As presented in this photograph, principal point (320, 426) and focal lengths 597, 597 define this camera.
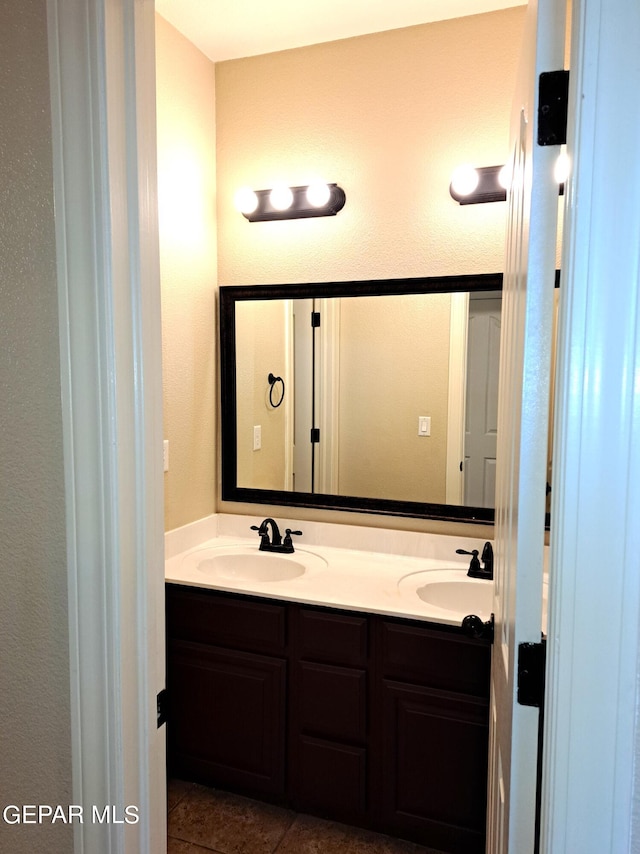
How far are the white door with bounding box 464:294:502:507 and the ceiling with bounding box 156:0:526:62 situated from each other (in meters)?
1.00

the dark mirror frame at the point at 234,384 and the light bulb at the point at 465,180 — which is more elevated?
the light bulb at the point at 465,180

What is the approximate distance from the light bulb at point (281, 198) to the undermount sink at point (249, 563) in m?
1.40

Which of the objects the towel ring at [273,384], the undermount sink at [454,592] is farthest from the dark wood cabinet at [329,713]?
the towel ring at [273,384]

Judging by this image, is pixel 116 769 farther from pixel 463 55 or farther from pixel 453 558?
pixel 463 55

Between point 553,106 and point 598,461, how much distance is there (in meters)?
0.46

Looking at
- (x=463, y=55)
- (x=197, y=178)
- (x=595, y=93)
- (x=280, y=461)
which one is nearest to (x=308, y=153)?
(x=197, y=178)

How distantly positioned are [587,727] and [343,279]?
6.38 ft

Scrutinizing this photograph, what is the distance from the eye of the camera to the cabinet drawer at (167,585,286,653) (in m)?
2.02

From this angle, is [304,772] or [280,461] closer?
[304,772]

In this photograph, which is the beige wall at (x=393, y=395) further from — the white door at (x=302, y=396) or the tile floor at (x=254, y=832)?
the tile floor at (x=254, y=832)

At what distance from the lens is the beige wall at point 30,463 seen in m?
0.94

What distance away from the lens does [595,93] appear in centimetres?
68

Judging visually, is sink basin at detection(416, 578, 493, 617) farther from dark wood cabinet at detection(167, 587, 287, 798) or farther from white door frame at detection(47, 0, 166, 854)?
white door frame at detection(47, 0, 166, 854)

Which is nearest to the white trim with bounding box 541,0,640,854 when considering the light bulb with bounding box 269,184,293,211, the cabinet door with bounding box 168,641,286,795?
the cabinet door with bounding box 168,641,286,795
